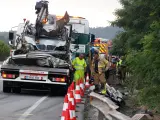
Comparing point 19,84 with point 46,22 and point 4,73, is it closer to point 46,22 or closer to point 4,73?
point 4,73

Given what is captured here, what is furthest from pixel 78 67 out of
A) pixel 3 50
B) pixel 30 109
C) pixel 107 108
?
pixel 3 50

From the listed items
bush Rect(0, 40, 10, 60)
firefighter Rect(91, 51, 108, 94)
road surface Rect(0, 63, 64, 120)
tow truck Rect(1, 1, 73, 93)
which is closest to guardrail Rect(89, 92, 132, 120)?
road surface Rect(0, 63, 64, 120)

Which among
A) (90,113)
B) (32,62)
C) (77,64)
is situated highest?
(32,62)

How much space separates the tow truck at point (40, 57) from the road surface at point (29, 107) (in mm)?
604

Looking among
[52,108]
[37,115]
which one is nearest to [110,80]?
[52,108]

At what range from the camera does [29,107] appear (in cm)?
1302

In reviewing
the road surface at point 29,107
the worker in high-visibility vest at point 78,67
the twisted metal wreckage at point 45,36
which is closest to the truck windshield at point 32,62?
the twisted metal wreckage at point 45,36

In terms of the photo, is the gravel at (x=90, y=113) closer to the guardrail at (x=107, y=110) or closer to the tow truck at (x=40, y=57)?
the guardrail at (x=107, y=110)

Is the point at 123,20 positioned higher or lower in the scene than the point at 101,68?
higher

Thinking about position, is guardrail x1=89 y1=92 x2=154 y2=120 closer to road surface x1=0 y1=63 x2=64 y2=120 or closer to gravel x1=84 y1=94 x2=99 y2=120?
gravel x1=84 y1=94 x2=99 y2=120

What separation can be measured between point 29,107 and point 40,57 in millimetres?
3626

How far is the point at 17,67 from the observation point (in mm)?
16469

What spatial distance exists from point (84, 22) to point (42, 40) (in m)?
7.22

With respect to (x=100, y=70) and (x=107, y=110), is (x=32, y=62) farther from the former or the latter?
(x=107, y=110)
